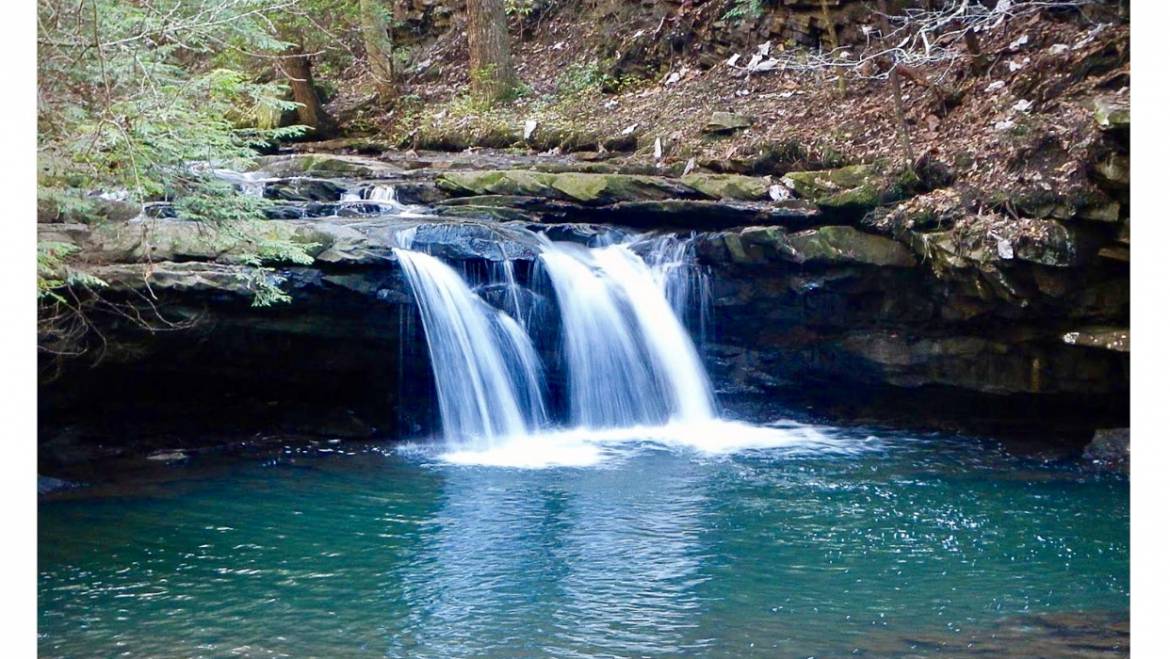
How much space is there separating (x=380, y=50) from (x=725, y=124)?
8.41 metres

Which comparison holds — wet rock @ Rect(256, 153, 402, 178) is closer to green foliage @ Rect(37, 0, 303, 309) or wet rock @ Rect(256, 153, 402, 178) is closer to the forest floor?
the forest floor

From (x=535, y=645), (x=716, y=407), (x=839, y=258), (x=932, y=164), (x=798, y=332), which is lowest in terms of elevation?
(x=535, y=645)

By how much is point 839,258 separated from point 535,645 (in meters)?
6.94

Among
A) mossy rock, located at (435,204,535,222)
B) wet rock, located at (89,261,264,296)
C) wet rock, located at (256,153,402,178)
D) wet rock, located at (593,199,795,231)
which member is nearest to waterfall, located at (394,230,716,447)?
wet rock, located at (593,199,795,231)

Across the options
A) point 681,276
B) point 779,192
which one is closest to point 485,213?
point 681,276

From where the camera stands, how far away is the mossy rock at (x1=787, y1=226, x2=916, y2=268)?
12.0 m

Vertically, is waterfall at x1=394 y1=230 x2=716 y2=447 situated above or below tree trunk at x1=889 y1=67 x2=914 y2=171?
below

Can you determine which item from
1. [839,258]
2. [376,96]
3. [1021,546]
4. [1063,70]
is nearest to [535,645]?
[1021,546]

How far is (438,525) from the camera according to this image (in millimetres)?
9039

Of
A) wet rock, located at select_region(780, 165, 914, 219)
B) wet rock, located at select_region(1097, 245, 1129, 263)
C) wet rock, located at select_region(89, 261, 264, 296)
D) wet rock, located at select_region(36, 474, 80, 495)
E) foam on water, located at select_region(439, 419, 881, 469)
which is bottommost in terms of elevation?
wet rock, located at select_region(36, 474, 80, 495)

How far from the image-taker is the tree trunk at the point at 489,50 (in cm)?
1947

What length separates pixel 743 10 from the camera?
1769 centimetres

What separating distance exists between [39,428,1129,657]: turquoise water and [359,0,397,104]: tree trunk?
11045 millimetres

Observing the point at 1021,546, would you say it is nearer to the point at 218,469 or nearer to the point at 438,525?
the point at 438,525
